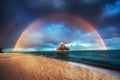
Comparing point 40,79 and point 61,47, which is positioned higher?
point 61,47

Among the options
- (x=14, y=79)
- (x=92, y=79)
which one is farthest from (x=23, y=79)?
(x=92, y=79)

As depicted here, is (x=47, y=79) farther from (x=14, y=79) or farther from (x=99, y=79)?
(x=99, y=79)

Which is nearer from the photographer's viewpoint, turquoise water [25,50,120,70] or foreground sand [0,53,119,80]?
foreground sand [0,53,119,80]

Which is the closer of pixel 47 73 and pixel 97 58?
pixel 47 73

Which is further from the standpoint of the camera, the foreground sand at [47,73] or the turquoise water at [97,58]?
the turquoise water at [97,58]

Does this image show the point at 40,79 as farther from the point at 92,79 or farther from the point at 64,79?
the point at 92,79

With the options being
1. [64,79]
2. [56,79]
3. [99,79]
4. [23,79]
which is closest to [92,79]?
[99,79]

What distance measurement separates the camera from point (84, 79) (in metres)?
9.37

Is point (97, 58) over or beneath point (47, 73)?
over

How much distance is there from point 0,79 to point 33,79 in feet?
8.01

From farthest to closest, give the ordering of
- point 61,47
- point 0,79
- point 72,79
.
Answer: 1. point 61,47
2. point 72,79
3. point 0,79

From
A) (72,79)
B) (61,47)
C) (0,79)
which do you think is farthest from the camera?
(61,47)

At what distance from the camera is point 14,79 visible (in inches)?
352

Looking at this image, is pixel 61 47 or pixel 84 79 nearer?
pixel 84 79
